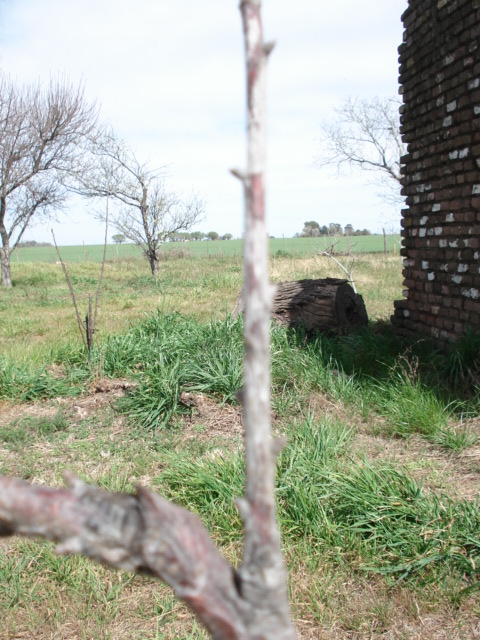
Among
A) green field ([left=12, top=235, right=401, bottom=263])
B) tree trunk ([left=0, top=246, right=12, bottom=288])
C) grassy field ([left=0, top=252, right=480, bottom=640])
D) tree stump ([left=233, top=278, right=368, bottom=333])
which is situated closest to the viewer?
grassy field ([left=0, top=252, right=480, bottom=640])

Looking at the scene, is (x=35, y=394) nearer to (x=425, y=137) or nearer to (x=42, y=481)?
(x=42, y=481)

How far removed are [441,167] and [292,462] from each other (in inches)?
128

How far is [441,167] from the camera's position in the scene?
5066 mm

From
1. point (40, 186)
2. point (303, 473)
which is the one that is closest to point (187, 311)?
point (303, 473)

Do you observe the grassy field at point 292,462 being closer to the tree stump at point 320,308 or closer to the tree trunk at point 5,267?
the tree stump at point 320,308

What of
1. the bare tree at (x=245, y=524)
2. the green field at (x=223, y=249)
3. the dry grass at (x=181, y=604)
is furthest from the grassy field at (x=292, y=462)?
the green field at (x=223, y=249)

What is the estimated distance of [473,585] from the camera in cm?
227

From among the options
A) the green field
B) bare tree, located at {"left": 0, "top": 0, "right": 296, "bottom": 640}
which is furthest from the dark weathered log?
bare tree, located at {"left": 0, "top": 0, "right": 296, "bottom": 640}

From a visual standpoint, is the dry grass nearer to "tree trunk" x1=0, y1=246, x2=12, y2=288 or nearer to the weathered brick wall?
the weathered brick wall

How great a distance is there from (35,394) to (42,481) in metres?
1.79

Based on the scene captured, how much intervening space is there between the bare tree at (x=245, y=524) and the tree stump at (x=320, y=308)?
5564 mm

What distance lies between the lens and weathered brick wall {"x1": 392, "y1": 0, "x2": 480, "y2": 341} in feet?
15.0

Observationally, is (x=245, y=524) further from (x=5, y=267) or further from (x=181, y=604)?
(x=5, y=267)

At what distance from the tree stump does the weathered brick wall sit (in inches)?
30.2
